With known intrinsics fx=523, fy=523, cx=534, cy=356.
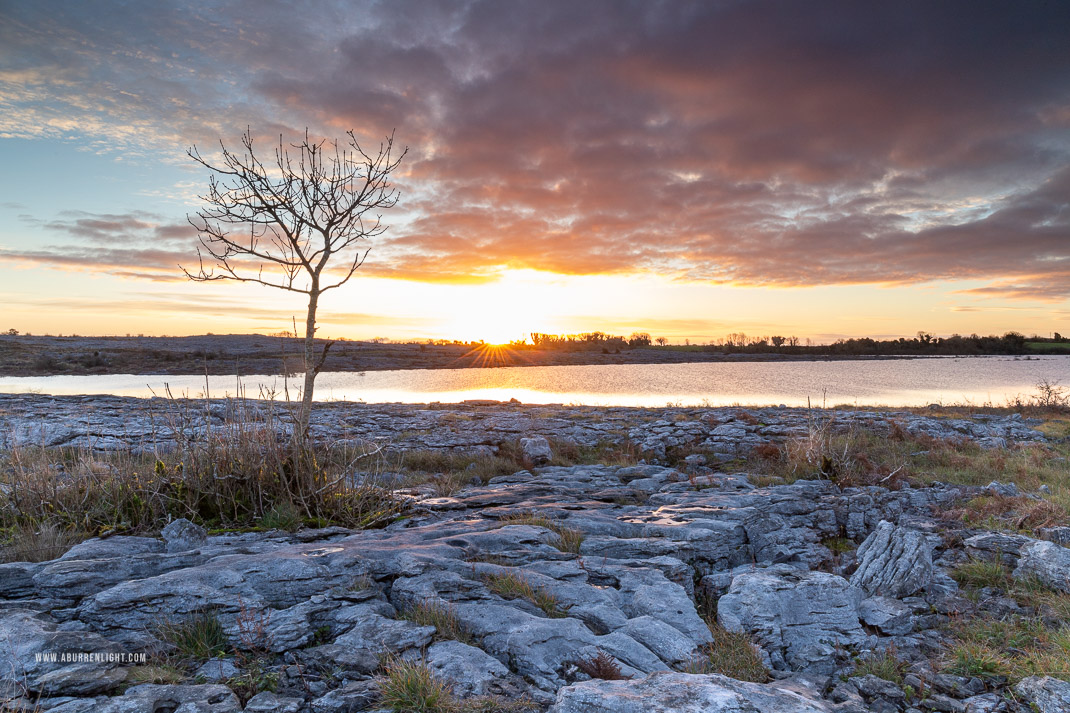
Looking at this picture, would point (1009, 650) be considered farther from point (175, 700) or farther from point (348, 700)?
point (175, 700)

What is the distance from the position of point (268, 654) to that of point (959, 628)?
824 centimetres

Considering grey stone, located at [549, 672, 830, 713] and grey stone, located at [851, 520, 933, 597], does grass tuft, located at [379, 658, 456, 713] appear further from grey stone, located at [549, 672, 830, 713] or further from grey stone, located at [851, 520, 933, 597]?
grey stone, located at [851, 520, 933, 597]

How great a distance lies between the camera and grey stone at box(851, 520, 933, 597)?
25.3 feet

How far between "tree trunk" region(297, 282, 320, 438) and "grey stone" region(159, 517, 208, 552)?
233 cm

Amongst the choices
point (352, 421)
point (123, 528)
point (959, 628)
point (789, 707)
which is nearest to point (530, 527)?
point (789, 707)

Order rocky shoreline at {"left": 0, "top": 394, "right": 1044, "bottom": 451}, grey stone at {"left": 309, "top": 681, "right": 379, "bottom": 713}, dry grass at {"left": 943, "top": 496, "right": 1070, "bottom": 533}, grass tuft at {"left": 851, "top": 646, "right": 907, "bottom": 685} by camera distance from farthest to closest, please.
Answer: rocky shoreline at {"left": 0, "top": 394, "right": 1044, "bottom": 451} < dry grass at {"left": 943, "top": 496, "right": 1070, "bottom": 533} < grass tuft at {"left": 851, "top": 646, "right": 907, "bottom": 685} < grey stone at {"left": 309, "top": 681, "right": 379, "bottom": 713}

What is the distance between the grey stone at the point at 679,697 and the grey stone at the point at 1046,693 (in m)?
2.15

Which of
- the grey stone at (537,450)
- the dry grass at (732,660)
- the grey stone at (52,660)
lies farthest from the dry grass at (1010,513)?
the grey stone at (52,660)

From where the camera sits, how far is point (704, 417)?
22.5 m

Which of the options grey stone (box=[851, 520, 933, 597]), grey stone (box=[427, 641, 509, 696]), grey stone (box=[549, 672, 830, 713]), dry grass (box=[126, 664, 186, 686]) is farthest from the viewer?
grey stone (box=[851, 520, 933, 597])

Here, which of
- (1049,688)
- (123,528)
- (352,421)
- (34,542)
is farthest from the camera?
(352,421)

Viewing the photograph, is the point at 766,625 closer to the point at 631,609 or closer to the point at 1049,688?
the point at 631,609

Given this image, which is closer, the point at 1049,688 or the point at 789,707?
the point at 789,707

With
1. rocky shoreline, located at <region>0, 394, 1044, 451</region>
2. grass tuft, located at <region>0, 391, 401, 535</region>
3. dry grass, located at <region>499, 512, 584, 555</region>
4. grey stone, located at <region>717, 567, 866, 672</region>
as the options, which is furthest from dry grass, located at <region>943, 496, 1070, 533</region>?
grass tuft, located at <region>0, 391, 401, 535</region>
